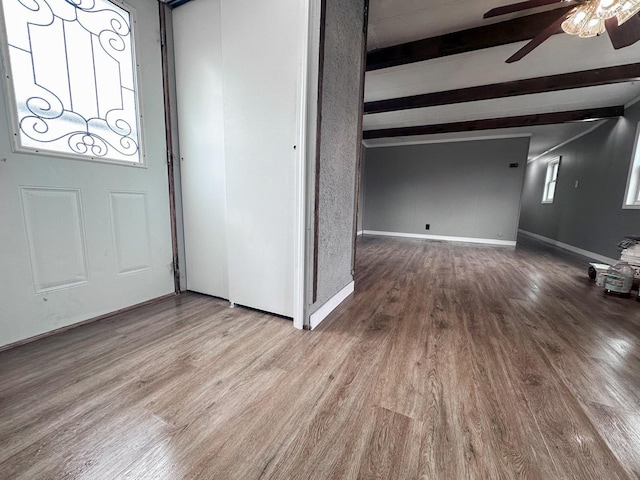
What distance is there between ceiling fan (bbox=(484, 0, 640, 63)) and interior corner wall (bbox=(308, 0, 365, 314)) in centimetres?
105

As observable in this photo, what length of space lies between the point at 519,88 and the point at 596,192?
9.72ft

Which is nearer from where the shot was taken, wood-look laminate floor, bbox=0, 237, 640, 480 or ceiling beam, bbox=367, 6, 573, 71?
wood-look laminate floor, bbox=0, 237, 640, 480

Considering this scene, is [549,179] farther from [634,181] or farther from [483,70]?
[483,70]

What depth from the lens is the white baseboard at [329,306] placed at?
182cm

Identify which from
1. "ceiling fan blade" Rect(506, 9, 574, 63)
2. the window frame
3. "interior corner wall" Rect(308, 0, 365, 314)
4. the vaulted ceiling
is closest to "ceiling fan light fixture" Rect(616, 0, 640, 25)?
"ceiling fan blade" Rect(506, 9, 574, 63)

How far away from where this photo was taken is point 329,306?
2.05 meters

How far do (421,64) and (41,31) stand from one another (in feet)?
11.6

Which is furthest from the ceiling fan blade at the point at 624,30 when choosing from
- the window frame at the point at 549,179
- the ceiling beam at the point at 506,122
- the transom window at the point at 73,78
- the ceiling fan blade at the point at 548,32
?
the window frame at the point at 549,179

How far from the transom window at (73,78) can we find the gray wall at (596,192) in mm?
6429

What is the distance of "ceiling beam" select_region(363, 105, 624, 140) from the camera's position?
173 inches

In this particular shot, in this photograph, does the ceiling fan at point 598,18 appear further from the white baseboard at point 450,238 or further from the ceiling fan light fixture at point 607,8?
the white baseboard at point 450,238

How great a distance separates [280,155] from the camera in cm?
171

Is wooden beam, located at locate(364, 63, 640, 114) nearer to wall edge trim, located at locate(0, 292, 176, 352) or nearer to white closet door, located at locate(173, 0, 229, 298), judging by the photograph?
white closet door, located at locate(173, 0, 229, 298)

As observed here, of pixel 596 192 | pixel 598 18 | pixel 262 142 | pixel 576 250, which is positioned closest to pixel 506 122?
pixel 596 192
